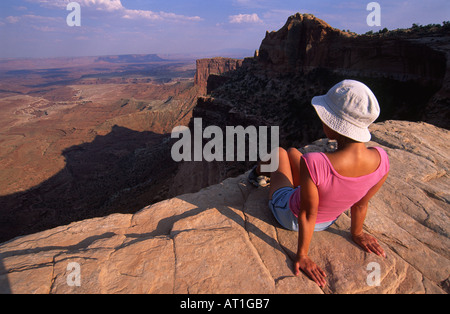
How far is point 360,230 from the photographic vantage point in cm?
241

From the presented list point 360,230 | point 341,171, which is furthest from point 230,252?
point 360,230

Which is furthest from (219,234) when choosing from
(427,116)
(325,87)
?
(325,87)

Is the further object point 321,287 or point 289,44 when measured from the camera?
point 289,44

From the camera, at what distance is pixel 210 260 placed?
215 centimetres

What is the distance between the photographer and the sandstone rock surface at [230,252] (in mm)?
1903

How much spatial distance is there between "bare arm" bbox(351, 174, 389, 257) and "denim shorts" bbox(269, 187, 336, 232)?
0.87ft

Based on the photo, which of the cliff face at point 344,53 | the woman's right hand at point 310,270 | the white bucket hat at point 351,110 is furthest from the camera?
the cliff face at point 344,53

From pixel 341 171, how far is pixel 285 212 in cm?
91

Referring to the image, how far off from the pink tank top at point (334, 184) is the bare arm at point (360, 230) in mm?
118

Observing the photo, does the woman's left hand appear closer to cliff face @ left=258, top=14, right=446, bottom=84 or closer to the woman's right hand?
the woman's right hand

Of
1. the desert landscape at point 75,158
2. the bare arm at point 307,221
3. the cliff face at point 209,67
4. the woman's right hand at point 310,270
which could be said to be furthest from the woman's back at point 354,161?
the cliff face at point 209,67

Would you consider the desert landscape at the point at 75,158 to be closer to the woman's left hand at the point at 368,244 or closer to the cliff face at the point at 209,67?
the cliff face at the point at 209,67
